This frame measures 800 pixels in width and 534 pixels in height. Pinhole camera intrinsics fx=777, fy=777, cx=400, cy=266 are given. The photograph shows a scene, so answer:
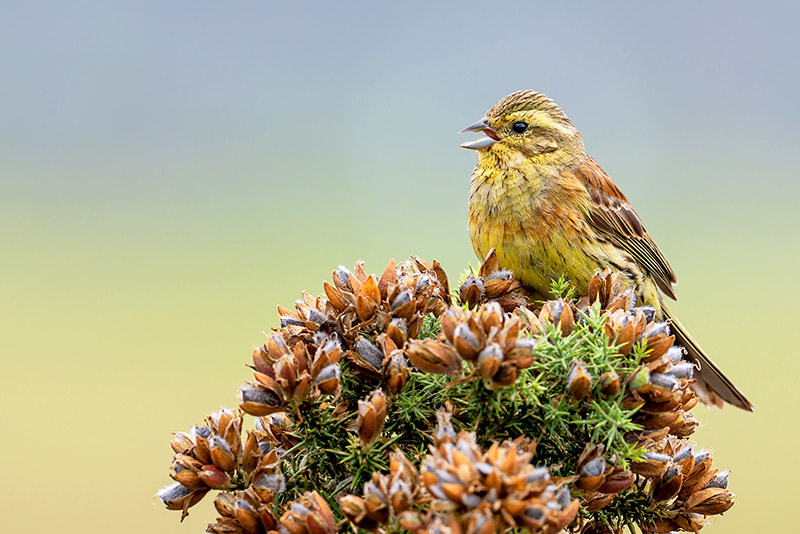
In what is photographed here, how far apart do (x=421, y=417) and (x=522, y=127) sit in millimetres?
2803

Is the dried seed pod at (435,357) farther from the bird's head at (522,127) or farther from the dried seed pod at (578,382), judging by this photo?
the bird's head at (522,127)

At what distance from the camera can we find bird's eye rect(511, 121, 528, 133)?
4141 millimetres

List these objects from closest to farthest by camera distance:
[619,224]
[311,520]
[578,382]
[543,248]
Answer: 1. [311,520]
2. [578,382]
3. [543,248]
4. [619,224]

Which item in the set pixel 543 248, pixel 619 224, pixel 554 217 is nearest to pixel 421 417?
pixel 543 248

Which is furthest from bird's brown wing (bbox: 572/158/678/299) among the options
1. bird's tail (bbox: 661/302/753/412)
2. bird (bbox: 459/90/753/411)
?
bird's tail (bbox: 661/302/753/412)

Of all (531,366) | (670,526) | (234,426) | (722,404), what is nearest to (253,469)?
(234,426)

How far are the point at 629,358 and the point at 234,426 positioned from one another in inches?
33.6

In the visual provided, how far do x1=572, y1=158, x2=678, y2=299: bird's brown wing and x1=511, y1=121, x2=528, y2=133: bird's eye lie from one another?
393 mm

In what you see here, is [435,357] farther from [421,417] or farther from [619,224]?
[619,224]

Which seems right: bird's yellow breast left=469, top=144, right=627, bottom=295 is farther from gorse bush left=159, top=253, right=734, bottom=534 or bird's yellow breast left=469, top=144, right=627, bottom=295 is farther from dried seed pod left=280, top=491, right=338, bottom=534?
dried seed pod left=280, top=491, right=338, bottom=534

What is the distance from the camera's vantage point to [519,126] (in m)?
4.14

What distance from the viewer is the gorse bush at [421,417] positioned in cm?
145

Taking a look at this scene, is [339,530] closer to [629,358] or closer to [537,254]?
[629,358]

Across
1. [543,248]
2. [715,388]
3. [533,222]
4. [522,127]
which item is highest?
[522,127]
